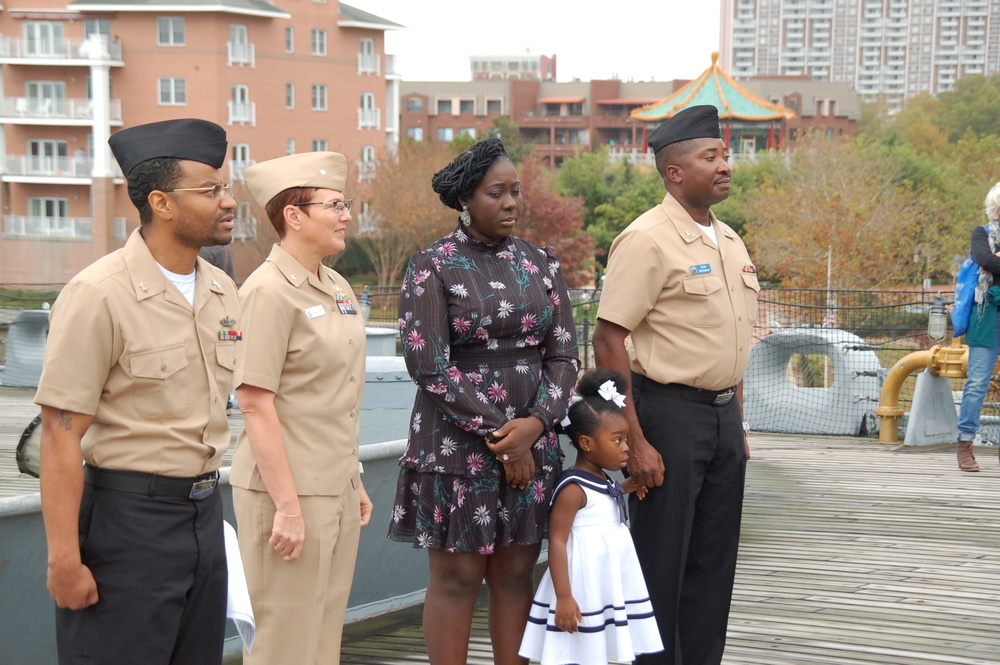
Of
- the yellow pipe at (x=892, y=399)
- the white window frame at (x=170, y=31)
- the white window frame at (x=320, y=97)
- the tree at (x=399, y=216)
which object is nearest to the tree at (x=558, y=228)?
the tree at (x=399, y=216)

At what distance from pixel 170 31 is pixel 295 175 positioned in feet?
154

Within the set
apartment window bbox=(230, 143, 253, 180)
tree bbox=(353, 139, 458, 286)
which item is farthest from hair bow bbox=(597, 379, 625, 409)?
apartment window bbox=(230, 143, 253, 180)

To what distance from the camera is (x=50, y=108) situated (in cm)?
4653

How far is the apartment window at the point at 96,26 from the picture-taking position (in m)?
47.4

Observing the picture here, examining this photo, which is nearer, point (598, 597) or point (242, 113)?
point (598, 597)

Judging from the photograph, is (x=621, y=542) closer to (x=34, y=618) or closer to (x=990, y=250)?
(x=34, y=618)

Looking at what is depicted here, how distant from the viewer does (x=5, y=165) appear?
46.1 metres

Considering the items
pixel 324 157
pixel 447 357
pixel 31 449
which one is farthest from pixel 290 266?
pixel 31 449

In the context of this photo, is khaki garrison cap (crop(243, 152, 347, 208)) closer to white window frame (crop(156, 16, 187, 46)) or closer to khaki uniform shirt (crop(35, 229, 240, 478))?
khaki uniform shirt (crop(35, 229, 240, 478))

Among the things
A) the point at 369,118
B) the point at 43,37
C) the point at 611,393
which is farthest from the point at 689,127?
the point at 369,118

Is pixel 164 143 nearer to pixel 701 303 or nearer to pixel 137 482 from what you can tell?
pixel 137 482

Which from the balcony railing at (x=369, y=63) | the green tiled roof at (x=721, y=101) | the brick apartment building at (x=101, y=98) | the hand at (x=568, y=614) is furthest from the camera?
the green tiled roof at (x=721, y=101)

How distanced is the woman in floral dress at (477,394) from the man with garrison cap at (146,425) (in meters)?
0.77

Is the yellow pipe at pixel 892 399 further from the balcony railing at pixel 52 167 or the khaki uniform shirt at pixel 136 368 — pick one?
the balcony railing at pixel 52 167
